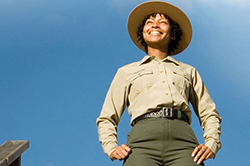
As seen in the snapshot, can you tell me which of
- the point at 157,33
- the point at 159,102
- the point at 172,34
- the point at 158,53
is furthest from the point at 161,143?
the point at 172,34

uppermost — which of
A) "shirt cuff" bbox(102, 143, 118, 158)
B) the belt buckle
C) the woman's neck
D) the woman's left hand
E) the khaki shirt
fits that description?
the woman's neck

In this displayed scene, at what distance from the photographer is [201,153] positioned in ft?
11.6

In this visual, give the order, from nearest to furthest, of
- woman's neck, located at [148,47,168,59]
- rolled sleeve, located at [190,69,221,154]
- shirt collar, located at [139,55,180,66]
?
1. rolled sleeve, located at [190,69,221,154]
2. shirt collar, located at [139,55,180,66]
3. woman's neck, located at [148,47,168,59]

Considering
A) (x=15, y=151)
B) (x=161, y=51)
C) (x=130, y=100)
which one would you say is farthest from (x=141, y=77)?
(x=15, y=151)

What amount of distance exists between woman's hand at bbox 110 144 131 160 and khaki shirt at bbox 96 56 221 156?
53 mm

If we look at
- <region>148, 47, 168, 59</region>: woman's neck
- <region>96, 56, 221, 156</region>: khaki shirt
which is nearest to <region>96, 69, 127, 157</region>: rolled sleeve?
<region>96, 56, 221, 156</region>: khaki shirt

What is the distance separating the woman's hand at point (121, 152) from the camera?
356cm

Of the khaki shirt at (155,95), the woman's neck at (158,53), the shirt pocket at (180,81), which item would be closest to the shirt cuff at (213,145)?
the khaki shirt at (155,95)

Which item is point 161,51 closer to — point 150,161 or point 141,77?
point 141,77

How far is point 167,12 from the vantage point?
4660 millimetres

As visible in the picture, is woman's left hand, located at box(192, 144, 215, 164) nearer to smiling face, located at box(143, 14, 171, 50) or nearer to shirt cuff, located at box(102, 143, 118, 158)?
shirt cuff, located at box(102, 143, 118, 158)

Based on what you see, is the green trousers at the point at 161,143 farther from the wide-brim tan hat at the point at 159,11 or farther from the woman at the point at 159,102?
the wide-brim tan hat at the point at 159,11

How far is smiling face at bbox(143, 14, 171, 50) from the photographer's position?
4.41 m

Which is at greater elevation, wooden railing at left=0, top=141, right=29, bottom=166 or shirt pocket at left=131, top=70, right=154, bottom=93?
shirt pocket at left=131, top=70, right=154, bottom=93
